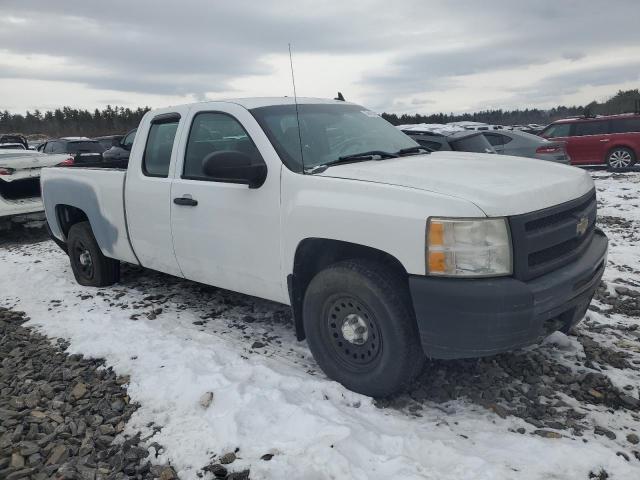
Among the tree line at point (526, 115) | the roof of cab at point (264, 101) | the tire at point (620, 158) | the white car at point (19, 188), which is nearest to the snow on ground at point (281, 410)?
the roof of cab at point (264, 101)

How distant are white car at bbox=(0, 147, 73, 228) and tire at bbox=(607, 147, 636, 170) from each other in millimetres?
15004

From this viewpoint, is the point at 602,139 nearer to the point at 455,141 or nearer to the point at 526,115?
the point at 455,141

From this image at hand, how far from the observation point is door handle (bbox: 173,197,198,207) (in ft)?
13.1

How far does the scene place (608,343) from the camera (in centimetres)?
392

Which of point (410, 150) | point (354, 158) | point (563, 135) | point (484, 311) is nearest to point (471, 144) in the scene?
point (410, 150)

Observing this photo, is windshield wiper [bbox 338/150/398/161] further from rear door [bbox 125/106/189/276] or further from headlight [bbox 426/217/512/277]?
rear door [bbox 125/106/189/276]

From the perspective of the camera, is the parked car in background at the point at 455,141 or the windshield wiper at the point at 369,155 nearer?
the windshield wiper at the point at 369,155

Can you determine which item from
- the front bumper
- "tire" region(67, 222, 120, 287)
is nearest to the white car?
"tire" region(67, 222, 120, 287)

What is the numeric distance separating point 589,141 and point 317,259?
14.9 m

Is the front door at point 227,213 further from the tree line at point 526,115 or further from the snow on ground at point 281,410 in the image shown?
the tree line at point 526,115

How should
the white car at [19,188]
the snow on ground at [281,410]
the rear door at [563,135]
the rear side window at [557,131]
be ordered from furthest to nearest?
the rear side window at [557,131], the rear door at [563,135], the white car at [19,188], the snow on ground at [281,410]

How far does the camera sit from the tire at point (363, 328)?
2.97m

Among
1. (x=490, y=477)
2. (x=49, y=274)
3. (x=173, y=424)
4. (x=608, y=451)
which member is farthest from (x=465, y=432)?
(x=49, y=274)

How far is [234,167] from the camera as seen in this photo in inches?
131
